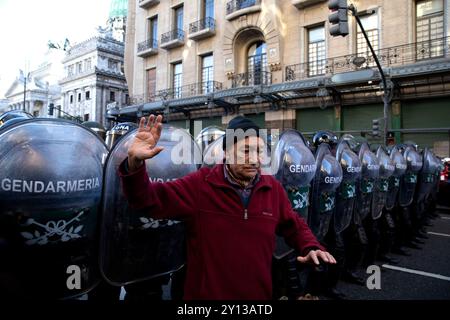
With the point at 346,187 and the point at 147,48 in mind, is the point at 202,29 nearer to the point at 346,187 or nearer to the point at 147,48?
the point at 147,48

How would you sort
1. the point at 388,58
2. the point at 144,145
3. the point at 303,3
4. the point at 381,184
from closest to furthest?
the point at 144,145 < the point at 381,184 < the point at 388,58 < the point at 303,3

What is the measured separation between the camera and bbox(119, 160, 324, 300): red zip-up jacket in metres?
1.72

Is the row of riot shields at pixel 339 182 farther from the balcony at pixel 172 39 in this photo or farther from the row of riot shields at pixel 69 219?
the balcony at pixel 172 39

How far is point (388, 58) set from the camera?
14734 mm

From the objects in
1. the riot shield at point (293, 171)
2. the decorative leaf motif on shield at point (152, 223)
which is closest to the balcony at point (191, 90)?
the riot shield at point (293, 171)

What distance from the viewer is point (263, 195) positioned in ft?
6.20

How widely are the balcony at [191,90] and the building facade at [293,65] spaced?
0.24 ft

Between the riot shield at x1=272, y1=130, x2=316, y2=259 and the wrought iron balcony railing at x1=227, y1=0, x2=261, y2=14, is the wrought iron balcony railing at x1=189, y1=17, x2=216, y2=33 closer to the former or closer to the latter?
the wrought iron balcony railing at x1=227, y1=0, x2=261, y2=14

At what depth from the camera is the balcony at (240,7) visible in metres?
18.6

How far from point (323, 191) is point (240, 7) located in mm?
18633

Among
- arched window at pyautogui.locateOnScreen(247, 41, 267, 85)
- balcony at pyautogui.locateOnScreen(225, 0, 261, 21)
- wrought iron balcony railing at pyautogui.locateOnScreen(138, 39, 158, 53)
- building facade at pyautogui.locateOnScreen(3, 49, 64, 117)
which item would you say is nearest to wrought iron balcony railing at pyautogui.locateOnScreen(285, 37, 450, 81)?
arched window at pyautogui.locateOnScreen(247, 41, 267, 85)

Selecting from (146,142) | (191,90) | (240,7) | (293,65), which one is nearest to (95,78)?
(191,90)

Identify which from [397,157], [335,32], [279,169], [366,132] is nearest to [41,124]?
[279,169]

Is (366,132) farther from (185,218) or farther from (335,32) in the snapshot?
(185,218)
